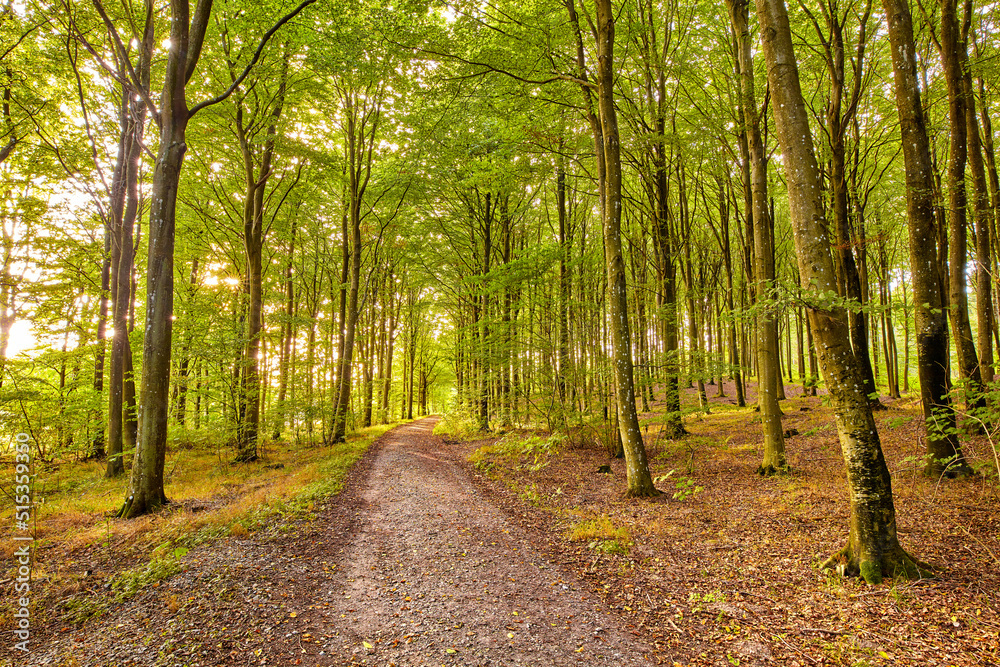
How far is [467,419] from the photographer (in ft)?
68.1

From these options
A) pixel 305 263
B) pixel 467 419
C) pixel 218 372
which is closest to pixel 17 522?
pixel 218 372

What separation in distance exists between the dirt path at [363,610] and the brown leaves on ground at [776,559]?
62 cm

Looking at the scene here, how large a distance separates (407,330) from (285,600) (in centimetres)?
2675

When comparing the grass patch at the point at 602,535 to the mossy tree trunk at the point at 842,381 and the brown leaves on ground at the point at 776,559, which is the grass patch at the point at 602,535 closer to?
the brown leaves on ground at the point at 776,559

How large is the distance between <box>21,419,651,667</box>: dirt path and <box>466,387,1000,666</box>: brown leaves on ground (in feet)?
2.04

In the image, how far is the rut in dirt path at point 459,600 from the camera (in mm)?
3385

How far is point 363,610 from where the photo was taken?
405 centimetres

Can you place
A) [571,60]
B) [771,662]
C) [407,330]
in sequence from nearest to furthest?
1. [771,662]
2. [571,60]
3. [407,330]

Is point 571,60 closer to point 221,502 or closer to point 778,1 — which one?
point 778,1

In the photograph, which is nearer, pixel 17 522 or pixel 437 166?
pixel 17 522

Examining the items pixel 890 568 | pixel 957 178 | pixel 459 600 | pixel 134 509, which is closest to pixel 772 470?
pixel 890 568

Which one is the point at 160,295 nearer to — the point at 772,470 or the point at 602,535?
the point at 602,535

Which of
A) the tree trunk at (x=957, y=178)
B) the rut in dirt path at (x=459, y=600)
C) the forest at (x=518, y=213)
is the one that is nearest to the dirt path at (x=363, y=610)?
the rut in dirt path at (x=459, y=600)

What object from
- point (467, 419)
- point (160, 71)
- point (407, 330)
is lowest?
point (467, 419)
